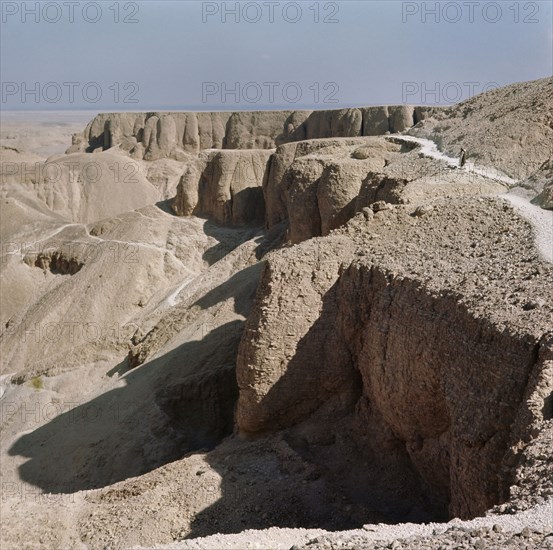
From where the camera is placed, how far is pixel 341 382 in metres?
15.4

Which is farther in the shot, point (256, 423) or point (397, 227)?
point (397, 227)

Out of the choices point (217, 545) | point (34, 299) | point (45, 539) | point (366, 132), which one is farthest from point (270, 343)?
point (366, 132)

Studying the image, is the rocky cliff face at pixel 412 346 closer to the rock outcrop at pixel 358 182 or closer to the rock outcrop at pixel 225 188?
the rock outcrop at pixel 358 182

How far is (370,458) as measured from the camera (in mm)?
13984

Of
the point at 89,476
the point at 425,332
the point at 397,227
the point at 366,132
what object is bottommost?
the point at 89,476

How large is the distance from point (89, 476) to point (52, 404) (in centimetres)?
795

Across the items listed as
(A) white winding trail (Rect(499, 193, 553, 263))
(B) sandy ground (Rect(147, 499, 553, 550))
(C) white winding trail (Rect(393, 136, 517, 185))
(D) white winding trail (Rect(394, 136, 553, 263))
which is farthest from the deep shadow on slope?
(B) sandy ground (Rect(147, 499, 553, 550))

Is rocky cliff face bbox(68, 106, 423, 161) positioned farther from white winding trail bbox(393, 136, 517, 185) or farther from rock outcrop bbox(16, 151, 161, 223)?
white winding trail bbox(393, 136, 517, 185)

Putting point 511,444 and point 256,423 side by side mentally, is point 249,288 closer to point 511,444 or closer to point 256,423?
point 256,423

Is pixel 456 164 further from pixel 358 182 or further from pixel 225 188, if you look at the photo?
pixel 225 188

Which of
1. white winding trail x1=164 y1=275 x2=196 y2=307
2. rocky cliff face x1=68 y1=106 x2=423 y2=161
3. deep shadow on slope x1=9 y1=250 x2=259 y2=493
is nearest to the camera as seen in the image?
deep shadow on slope x1=9 y1=250 x2=259 y2=493

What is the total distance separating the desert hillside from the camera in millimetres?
9633

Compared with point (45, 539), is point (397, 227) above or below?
above

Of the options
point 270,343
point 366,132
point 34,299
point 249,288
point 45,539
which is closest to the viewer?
point 45,539
